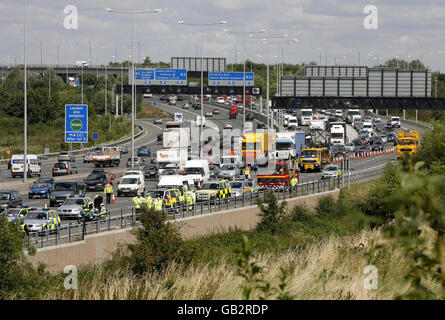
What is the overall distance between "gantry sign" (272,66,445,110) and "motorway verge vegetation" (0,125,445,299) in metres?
36.7

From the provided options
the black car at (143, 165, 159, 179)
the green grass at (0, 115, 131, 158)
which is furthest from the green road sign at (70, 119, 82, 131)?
the green grass at (0, 115, 131, 158)

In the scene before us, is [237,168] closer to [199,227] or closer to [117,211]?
[117,211]

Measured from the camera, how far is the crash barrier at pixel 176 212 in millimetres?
26156

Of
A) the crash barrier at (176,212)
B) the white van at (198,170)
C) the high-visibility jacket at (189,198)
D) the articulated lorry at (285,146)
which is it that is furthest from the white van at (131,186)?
the articulated lorry at (285,146)

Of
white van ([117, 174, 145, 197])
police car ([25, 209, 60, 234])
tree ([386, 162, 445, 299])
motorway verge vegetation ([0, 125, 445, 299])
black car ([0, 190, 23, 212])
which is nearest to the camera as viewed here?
tree ([386, 162, 445, 299])

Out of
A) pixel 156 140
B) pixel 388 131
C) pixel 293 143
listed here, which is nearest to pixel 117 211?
pixel 293 143

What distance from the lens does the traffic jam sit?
3672 cm

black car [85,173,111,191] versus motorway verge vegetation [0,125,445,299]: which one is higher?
motorway verge vegetation [0,125,445,299]

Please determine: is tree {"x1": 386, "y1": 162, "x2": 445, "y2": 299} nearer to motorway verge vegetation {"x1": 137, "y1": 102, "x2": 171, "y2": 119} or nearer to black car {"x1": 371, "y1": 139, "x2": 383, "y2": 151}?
black car {"x1": 371, "y1": 139, "x2": 383, "y2": 151}

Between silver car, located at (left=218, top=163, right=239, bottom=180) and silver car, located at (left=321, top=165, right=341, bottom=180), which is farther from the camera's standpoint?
silver car, located at (left=321, top=165, right=341, bottom=180)

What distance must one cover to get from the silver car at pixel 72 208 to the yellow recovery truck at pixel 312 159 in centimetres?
3306

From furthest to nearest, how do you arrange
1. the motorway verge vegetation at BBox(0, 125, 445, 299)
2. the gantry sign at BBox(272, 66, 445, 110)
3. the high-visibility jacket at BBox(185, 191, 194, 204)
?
the gantry sign at BBox(272, 66, 445, 110)
the high-visibility jacket at BBox(185, 191, 194, 204)
the motorway verge vegetation at BBox(0, 125, 445, 299)

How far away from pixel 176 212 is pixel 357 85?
2014 inches

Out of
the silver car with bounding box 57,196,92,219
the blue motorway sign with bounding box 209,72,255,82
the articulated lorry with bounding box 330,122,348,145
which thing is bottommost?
the silver car with bounding box 57,196,92,219
